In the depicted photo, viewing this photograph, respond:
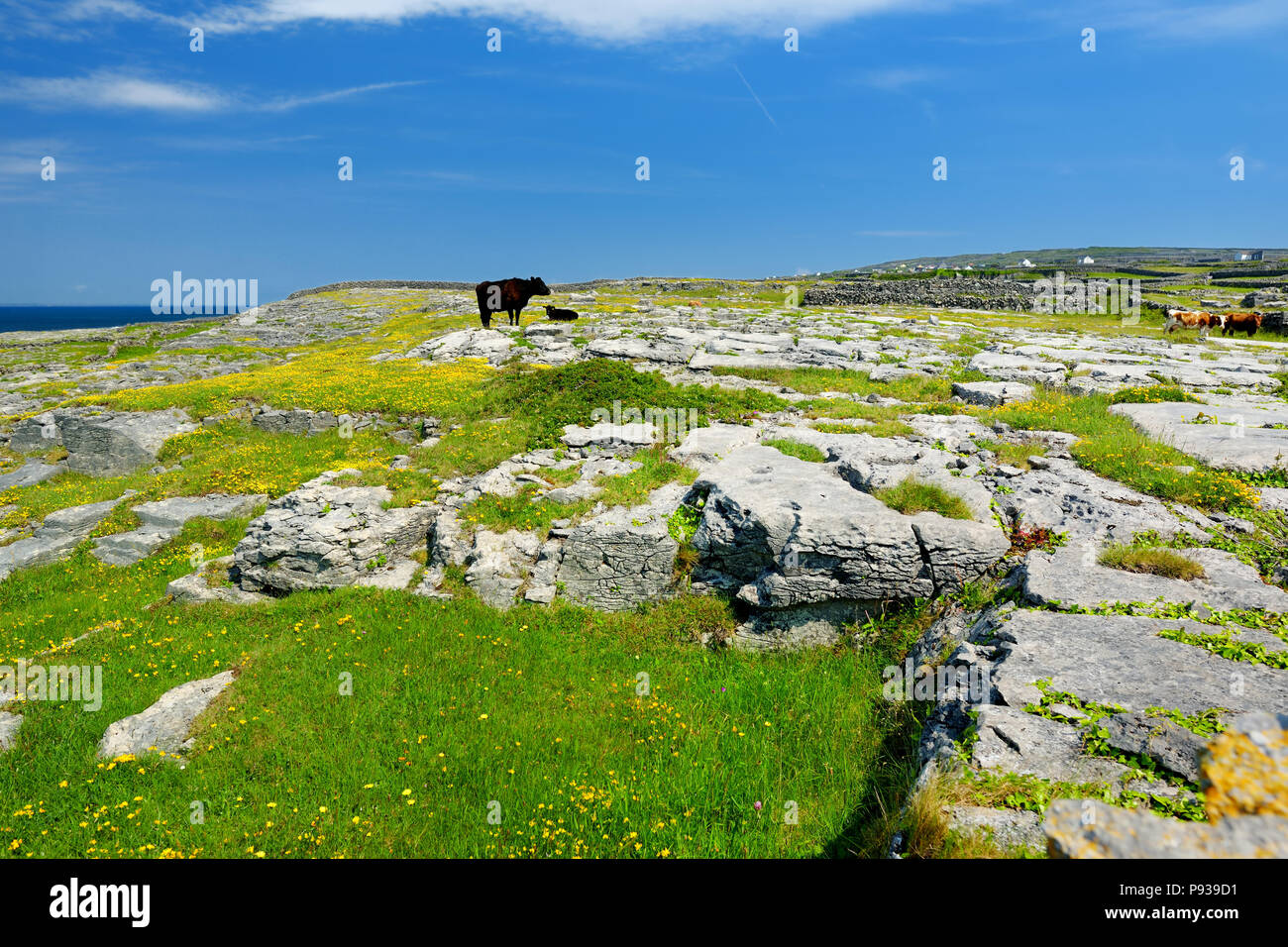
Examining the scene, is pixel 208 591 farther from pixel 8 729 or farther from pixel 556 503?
pixel 556 503

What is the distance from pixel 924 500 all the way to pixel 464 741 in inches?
361

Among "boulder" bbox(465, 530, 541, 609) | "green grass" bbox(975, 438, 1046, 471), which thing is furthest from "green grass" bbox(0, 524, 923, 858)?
"green grass" bbox(975, 438, 1046, 471)

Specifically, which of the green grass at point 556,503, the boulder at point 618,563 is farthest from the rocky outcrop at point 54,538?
the boulder at point 618,563

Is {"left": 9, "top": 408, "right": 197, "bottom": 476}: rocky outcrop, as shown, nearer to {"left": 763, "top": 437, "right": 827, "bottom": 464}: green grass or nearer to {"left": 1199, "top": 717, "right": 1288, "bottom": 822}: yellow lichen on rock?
{"left": 763, "top": 437, "right": 827, "bottom": 464}: green grass

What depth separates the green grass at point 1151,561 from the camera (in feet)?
27.2

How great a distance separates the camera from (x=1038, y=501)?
11.1m

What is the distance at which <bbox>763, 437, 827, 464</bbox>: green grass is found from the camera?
14.5 m

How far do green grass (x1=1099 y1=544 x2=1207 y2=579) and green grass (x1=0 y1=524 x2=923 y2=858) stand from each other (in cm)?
311

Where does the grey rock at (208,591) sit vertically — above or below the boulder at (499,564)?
below

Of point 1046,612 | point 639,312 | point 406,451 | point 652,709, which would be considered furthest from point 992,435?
point 639,312

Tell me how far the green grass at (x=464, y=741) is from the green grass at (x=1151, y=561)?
10.2 feet

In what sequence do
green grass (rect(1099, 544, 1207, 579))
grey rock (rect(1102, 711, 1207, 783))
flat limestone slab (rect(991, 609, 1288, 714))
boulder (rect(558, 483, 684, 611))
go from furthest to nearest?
boulder (rect(558, 483, 684, 611)) < green grass (rect(1099, 544, 1207, 579)) < flat limestone slab (rect(991, 609, 1288, 714)) < grey rock (rect(1102, 711, 1207, 783))

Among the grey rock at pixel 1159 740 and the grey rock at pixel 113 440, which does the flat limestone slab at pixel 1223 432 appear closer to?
the grey rock at pixel 1159 740

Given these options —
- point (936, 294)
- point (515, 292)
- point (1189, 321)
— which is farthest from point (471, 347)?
point (936, 294)
